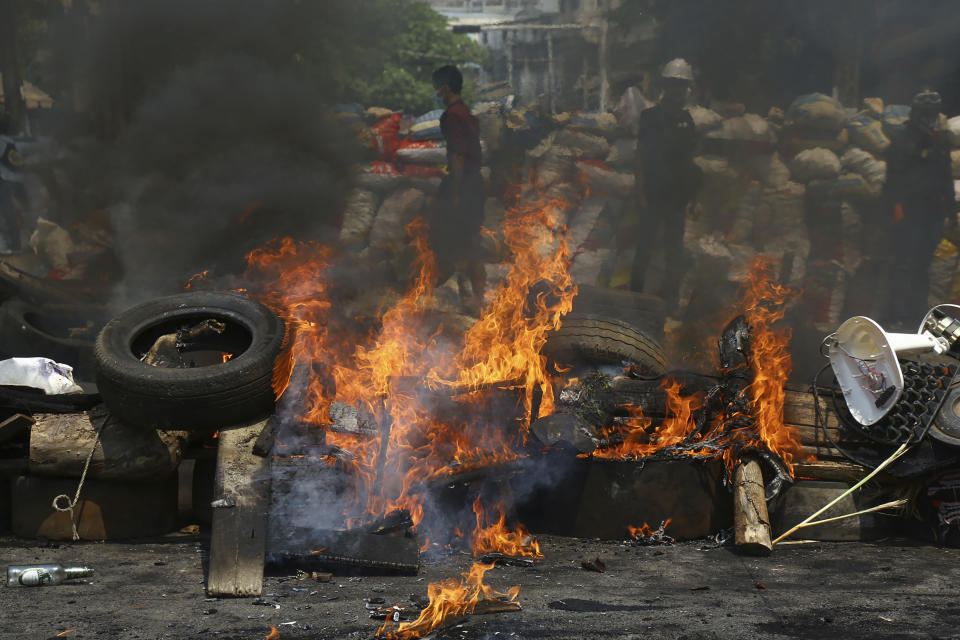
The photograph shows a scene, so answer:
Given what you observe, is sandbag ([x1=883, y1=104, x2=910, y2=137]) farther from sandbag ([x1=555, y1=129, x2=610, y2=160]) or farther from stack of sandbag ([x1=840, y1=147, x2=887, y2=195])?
sandbag ([x1=555, y1=129, x2=610, y2=160])

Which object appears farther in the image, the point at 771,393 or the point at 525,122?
the point at 525,122

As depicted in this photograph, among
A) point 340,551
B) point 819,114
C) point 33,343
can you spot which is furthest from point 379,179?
point 340,551

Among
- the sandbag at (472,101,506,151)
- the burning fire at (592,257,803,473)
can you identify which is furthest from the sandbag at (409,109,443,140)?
the burning fire at (592,257,803,473)

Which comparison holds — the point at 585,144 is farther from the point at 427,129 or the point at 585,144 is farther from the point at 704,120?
the point at 427,129

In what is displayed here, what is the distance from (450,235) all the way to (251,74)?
383 centimetres

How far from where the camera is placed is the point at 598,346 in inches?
233

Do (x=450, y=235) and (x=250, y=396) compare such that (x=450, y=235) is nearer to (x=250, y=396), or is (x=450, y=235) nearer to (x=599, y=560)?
(x=250, y=396)

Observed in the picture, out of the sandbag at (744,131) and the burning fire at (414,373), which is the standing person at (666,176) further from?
the burning fire at (414,373)

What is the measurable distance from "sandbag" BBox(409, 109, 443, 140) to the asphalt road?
779 cm

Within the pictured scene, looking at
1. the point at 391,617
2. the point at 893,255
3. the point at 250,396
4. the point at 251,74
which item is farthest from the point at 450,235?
the point at 391,617

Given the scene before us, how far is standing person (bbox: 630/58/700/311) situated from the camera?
9359 millimetres

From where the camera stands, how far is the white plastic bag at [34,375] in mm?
5648

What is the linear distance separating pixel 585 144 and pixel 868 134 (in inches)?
149

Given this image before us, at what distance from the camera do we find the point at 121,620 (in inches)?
143
